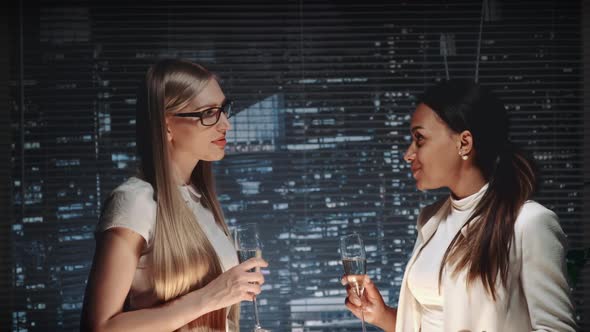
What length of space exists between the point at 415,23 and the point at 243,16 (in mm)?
930

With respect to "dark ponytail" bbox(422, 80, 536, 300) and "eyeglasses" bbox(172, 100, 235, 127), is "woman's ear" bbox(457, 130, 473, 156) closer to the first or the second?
"dark ponytail" bbox(422, 80, 536, 300)

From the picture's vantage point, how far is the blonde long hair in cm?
181

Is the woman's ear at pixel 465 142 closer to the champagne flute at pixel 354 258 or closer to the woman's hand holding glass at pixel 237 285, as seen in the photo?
the champagne flute at pixel 354 258

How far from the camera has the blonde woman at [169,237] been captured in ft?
5.66

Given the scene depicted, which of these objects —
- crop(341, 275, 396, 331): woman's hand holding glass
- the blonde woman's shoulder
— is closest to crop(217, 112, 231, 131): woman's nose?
the blonde woman's shoulder

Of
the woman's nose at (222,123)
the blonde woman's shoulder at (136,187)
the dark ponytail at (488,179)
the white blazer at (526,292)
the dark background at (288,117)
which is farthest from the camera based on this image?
the dark background at (288,117)

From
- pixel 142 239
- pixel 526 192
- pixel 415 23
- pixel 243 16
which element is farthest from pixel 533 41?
pixel 142 239

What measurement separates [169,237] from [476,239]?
0.82 meters

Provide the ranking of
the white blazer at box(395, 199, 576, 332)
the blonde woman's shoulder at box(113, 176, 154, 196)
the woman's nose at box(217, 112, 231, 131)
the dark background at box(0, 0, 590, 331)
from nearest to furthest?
1. the white blazer at box(395, 199, 576, 332)
2. the blonde woman's shoulder at box(113, 176, 154, 196)
3. the woman's nose at box(217, 112, 231, 131)
4. the dark background at box(0, 0, 590, 331)

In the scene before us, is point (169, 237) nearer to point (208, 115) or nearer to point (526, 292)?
point (208, 115)

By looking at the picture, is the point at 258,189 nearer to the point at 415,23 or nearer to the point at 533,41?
the point at 415,23

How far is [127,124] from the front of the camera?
140 inches

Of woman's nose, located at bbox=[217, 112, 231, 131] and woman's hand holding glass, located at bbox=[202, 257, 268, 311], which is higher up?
woman's nose, located at bbox=[217, 112, 231, 131]

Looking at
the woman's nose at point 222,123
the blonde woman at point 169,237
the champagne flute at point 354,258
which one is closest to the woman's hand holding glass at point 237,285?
the blonde woman at point 169,237
